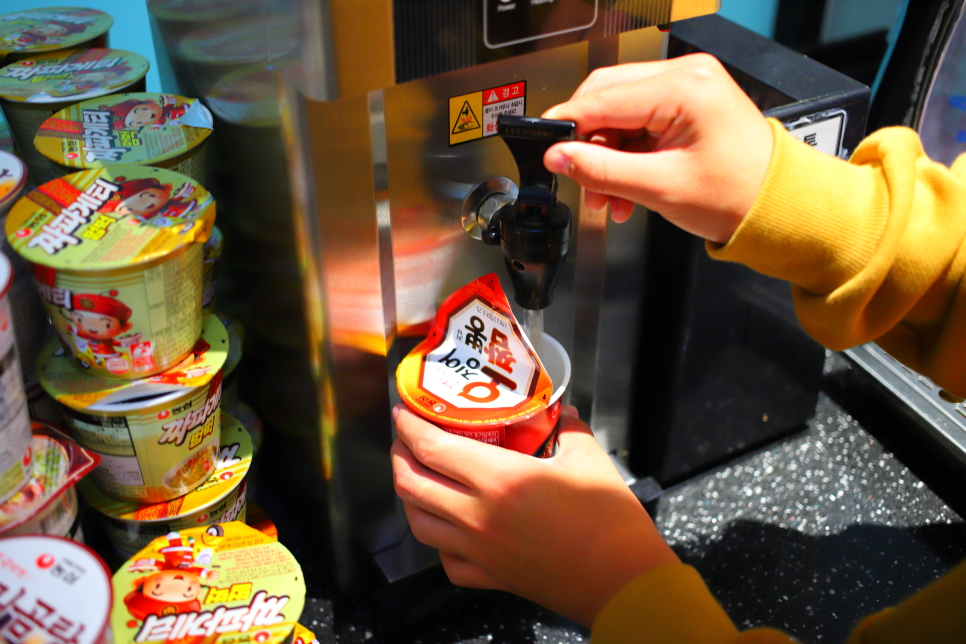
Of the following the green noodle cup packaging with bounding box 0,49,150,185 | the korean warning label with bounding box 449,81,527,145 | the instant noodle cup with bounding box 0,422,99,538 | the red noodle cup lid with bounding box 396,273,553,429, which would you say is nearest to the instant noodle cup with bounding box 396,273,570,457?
the red noodle cup lid with bounding box 396,273,553,429

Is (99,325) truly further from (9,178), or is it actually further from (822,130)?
(822,130)

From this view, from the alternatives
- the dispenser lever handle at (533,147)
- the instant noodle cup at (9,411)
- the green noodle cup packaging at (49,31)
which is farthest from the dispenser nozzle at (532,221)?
the green noodle cup packaging at (49,31)

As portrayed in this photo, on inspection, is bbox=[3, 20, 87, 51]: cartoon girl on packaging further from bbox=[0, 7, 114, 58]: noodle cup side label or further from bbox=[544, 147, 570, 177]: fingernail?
bbox=[544, 147, 570, 177]: fingernail

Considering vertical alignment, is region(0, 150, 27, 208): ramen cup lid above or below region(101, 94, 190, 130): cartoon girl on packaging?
above

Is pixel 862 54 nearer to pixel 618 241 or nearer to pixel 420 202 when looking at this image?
pixel 618 241

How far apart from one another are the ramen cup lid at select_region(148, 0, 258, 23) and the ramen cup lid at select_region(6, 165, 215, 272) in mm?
128

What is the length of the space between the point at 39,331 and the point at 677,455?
63 centimetres

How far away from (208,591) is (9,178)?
313 millimetres

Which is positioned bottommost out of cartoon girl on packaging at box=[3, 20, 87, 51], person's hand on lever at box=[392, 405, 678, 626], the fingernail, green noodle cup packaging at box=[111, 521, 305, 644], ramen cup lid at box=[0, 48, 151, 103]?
green noodle cup packaging at box=[111, 521, 305, 644]

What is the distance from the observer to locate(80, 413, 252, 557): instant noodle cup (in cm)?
62

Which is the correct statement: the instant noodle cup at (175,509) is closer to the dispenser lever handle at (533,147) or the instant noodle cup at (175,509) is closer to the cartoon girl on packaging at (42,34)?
the dispenser lever handle at (533,147)

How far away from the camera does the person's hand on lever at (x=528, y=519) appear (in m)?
0.54

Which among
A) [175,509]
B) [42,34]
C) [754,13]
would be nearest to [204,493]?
[175,509]

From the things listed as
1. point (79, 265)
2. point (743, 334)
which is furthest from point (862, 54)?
point (79, 265)
